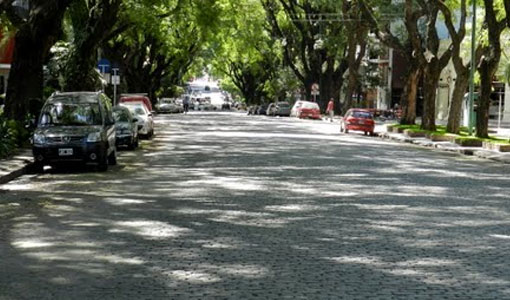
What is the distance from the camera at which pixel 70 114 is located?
18.9 m

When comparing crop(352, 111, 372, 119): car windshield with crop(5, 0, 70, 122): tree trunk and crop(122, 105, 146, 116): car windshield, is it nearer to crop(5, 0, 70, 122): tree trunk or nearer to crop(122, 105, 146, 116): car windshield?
crop(122, 105, 146, 116): car windshield

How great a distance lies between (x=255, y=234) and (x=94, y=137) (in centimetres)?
909

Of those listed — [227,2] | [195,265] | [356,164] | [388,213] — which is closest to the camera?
[195,265]

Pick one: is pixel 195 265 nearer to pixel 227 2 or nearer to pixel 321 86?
pixel 227 2

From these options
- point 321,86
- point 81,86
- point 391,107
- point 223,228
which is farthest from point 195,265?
point 391,107

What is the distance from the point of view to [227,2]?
4222 cm

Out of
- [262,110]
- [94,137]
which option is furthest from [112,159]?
[262,110]

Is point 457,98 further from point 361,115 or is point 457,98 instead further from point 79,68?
point 79,68

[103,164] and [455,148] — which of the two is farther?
[455,148]

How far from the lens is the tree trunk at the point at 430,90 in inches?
1462

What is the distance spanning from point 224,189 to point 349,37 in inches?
1570

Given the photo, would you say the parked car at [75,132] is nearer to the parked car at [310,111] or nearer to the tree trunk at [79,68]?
the tree trunk at [79,68]

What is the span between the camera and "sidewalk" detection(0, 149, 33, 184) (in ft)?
54.3

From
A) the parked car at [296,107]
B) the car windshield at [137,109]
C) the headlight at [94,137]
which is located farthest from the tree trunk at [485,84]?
the parked car at [296,107]
